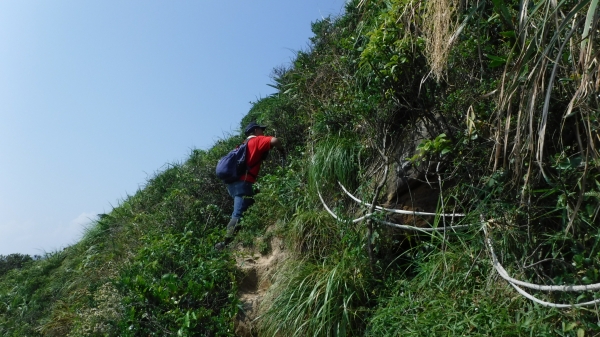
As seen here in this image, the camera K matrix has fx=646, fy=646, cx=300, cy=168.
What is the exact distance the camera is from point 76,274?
10.1 m

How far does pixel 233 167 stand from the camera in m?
8.40

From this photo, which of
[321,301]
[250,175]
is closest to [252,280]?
[321,301]

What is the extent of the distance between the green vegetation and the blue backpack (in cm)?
53

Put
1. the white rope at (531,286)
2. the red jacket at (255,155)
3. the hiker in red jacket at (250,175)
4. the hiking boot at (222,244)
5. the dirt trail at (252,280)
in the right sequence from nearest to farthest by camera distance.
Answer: the white rope at (531,286) < the dirt trail at (252,280) < the hiking boot at (222,244) < the hiker in red jacket at (250,175) < the red jacket at (255,155)

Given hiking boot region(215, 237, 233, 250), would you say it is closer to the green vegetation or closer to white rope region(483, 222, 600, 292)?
the green vegetation

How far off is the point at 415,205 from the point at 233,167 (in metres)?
3.16

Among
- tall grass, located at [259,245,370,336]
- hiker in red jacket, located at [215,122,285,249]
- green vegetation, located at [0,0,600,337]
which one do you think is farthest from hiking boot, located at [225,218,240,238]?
tall grass, located at [259,245,370,336]

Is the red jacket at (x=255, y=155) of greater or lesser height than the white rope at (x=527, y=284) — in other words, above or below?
above

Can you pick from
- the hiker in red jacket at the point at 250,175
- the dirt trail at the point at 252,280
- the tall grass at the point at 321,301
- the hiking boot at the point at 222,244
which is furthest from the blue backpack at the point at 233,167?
the tall grass at the point at 321,301

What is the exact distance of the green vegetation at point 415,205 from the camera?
14.0ft

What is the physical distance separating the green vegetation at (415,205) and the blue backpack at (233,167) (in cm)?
53

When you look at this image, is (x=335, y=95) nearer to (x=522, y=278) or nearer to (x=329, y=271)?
(x=329, y=271)

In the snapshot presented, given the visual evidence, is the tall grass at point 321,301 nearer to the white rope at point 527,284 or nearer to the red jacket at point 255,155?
the white rope at point 527,284

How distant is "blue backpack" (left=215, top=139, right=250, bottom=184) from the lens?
330 inches
